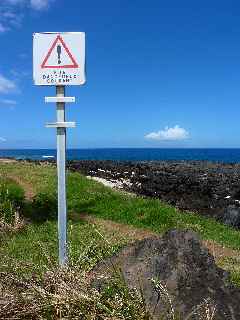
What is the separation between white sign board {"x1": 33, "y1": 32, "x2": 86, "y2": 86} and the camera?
888 centimetres

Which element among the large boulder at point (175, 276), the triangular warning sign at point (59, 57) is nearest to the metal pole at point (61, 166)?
the triangular warning sign at point (59, 57)

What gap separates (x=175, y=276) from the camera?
7234 mm

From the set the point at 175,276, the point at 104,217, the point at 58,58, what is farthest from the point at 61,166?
the point at 104,217

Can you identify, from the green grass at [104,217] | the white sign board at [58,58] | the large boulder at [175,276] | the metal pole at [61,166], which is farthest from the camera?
the green grass at [104,217]

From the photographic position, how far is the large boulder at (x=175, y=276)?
6.83m

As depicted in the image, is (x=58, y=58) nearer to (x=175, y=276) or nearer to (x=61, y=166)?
(x=61, y=166)

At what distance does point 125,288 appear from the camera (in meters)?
6.80

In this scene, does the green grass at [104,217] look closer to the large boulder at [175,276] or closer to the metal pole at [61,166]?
the metal pole at [61,166]

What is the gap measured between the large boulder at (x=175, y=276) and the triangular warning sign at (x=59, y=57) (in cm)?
274

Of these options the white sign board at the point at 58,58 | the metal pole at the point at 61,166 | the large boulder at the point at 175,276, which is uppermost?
the white sign board at the point at 58,58

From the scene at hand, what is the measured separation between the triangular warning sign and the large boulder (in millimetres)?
2742

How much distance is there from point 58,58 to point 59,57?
0.07 ft

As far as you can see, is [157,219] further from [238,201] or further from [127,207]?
[238,201]

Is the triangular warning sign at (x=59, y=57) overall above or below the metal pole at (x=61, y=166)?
above
